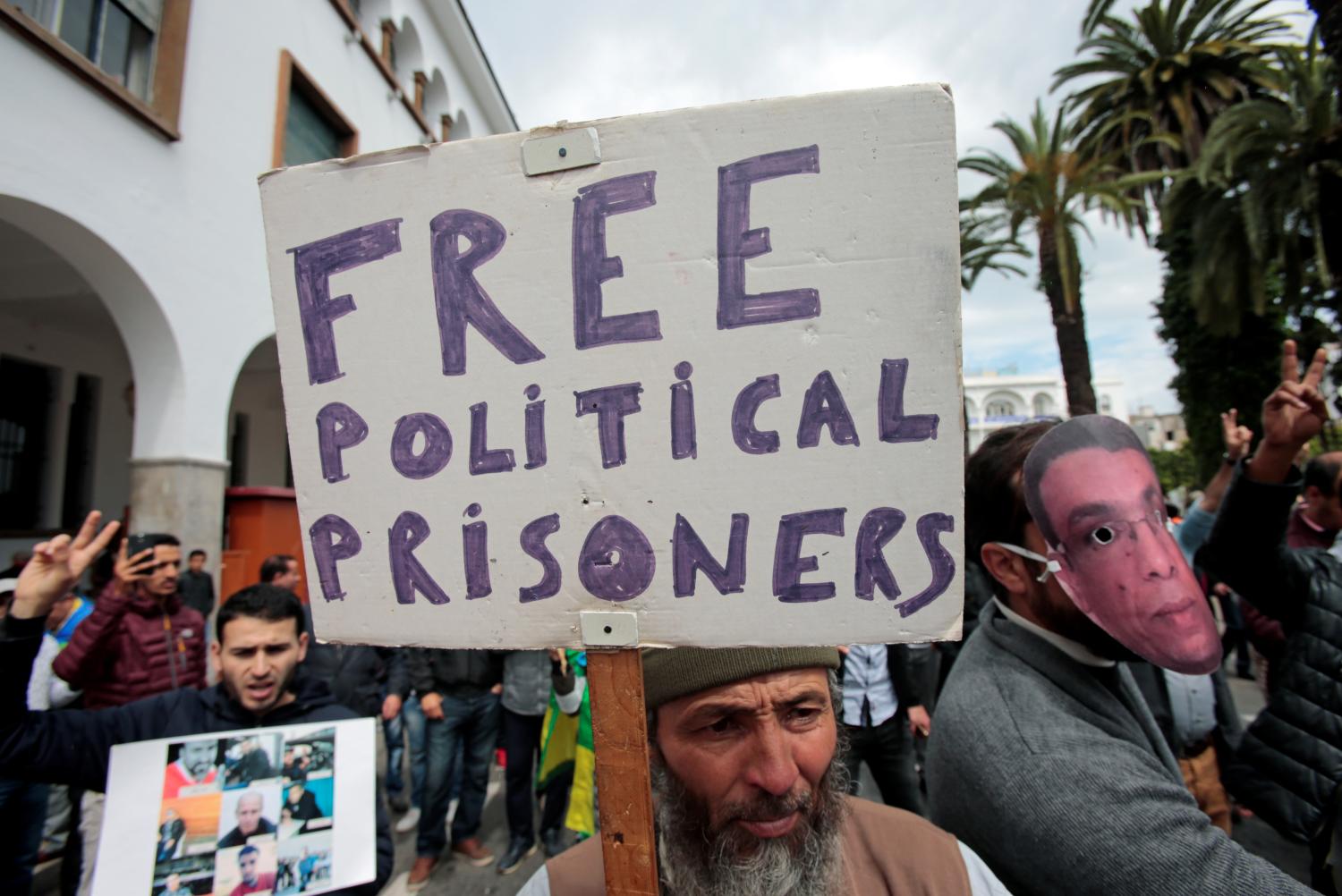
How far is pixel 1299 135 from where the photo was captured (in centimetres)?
1052

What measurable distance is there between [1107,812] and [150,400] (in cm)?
760

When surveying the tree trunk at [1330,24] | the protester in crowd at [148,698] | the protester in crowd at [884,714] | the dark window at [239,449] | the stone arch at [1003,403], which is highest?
the stone arch at [1003,403]

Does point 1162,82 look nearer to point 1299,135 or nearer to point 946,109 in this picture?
point 1299,135

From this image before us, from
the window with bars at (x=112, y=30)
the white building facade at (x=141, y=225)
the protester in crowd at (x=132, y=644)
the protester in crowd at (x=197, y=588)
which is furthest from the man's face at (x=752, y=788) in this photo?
the window with bars at (x=112, y=30)

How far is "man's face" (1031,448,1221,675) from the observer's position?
1.29 meters

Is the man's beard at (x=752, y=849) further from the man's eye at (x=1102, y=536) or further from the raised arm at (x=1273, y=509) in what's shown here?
the raised arm at (x=1273, y=509)

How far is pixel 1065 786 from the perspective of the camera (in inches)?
47.1

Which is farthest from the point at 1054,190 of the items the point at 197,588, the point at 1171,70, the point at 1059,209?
the point at 197,588

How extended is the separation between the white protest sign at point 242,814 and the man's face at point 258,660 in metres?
0.28

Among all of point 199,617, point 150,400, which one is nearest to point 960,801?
point 199,617

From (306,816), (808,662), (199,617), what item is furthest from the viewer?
(199,617)

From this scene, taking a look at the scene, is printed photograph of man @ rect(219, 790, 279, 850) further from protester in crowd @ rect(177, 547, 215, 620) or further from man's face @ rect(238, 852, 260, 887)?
protester in crowd @ rect(177, 547, 215, 620)

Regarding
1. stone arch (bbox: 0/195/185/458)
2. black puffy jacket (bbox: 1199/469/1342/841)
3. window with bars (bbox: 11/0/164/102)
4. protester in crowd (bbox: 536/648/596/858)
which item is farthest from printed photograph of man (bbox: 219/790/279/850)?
window with bars (bbox: 11/0/164/102)

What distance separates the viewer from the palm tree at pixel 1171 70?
1456 centimetres
